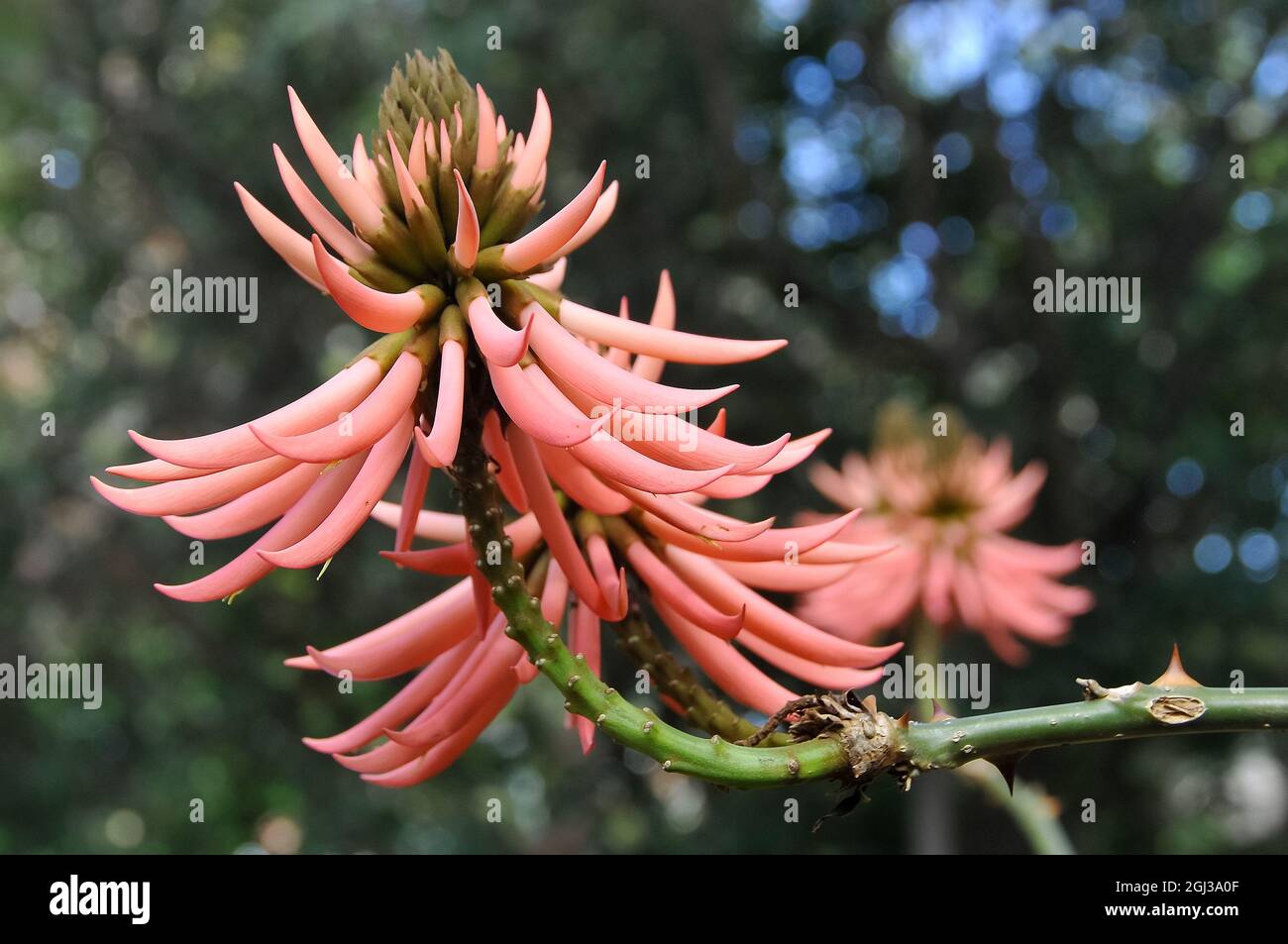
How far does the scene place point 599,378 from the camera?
75 centimetres

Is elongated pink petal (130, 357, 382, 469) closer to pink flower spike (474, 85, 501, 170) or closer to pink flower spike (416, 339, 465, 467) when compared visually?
pink flower spike (416, 339, 465, 467)

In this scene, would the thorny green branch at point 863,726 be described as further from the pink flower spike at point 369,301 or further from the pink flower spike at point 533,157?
the pink flower spike at point 533,157

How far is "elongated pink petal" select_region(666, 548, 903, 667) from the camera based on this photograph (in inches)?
33.5

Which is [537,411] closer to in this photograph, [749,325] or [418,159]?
[418,159]

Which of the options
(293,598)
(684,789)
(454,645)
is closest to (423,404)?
(454,645)

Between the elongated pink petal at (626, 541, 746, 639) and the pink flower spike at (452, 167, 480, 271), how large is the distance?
0.25 meters

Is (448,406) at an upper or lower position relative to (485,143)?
lower

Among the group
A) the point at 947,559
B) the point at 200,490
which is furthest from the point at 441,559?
the point at 947,559

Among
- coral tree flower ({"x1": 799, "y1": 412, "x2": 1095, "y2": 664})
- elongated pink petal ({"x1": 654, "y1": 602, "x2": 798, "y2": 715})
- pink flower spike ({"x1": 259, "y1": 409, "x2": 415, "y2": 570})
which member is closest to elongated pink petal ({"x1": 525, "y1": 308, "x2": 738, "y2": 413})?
pink flower spike ({"x1": 259, "y1": 409, "x2": 415, "y2": 570})

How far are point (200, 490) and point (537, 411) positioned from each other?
8.8 inches

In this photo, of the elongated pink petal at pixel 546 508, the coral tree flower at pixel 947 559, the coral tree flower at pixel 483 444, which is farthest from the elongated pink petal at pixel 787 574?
the coral tree flower at pixel 947 559

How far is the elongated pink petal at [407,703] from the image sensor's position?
0.85 m

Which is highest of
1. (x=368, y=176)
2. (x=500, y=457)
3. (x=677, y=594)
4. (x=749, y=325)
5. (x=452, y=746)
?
(x=749, y=325)

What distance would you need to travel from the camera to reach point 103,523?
4.68 metres
